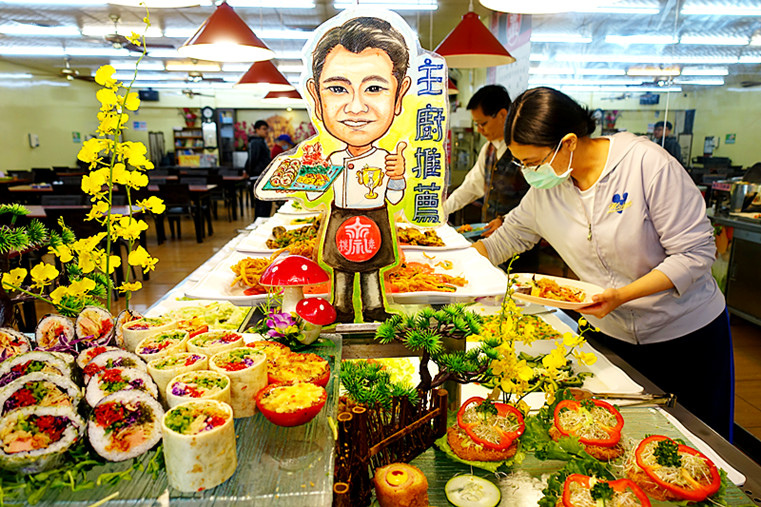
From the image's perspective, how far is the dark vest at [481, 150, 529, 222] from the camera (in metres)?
3.95

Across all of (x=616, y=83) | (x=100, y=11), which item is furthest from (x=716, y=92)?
(x=100, y=11)


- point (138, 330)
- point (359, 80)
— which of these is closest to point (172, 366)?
point (138, 330)

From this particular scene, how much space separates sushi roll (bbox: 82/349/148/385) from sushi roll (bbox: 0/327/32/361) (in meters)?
0.17

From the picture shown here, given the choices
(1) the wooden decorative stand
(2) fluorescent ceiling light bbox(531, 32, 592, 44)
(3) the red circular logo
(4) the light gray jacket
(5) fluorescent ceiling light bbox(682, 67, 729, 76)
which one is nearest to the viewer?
(1) the wooden decorative stand

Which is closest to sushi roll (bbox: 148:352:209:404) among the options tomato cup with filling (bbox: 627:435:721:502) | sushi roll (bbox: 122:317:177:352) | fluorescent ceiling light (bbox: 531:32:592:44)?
sushi roll (bbox: 122:317:177:352)

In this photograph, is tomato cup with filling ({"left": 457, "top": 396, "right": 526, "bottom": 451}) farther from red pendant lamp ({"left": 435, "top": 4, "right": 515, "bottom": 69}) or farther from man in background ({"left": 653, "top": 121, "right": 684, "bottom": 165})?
man in background ({"left": 653, "top": 121, "right": 684, "bottom": 165})

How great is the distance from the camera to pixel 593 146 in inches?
80.6

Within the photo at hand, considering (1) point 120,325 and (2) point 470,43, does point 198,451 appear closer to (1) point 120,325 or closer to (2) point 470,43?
(1) point 120,325

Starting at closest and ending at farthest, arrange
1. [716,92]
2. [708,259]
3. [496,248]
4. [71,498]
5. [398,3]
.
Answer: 1. [71,498]
2. [708,259]
3. [496,248]
4. [716,92]
5. [398,3]

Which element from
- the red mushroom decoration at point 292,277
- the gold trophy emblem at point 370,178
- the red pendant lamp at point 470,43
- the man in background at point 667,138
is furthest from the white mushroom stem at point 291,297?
the man in background at point 667,138

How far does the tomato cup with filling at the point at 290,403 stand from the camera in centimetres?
98

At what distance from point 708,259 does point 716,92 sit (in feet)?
13.1

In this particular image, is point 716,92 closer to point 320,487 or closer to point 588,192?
point 588,192

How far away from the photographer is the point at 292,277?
5.16 ft
